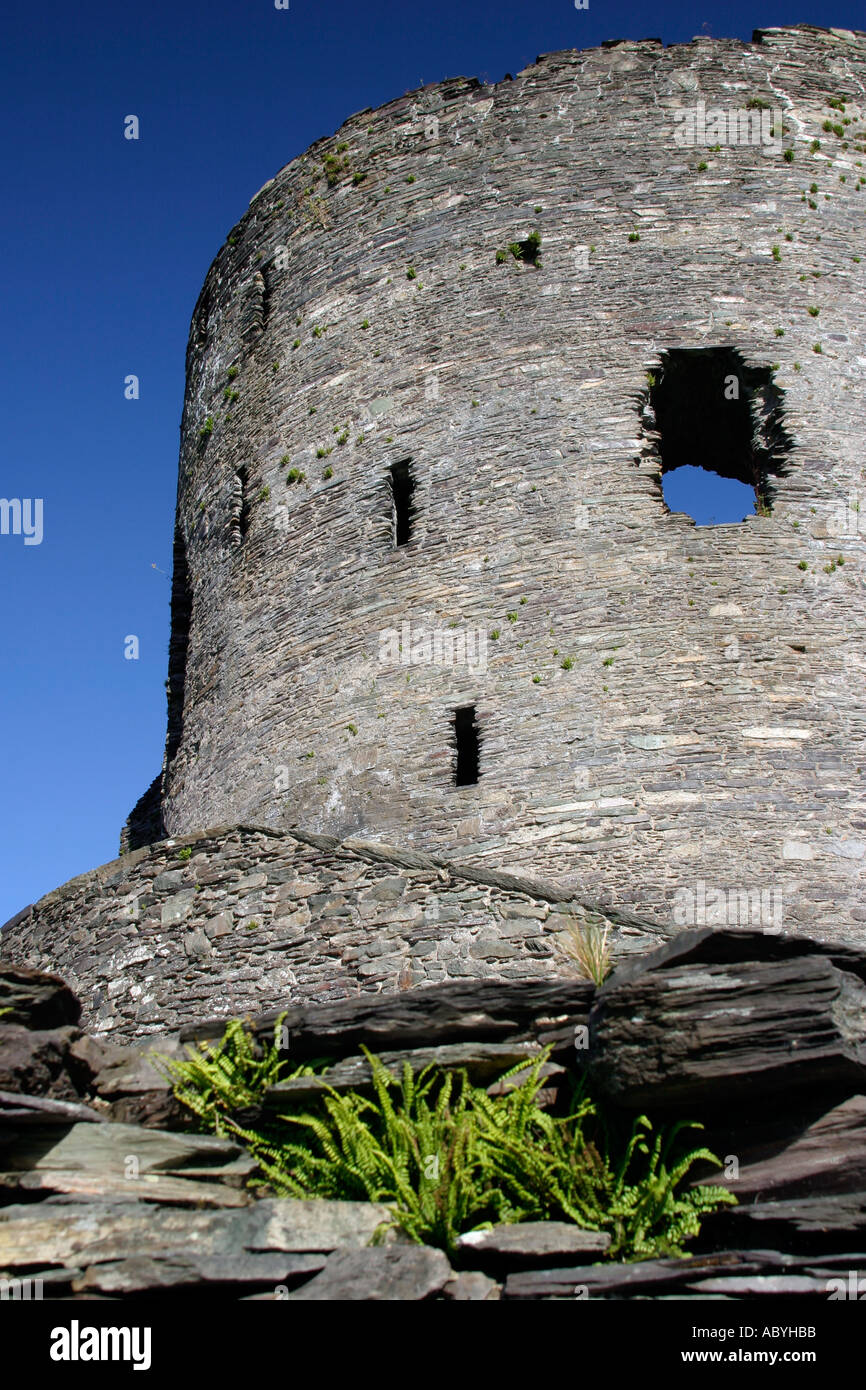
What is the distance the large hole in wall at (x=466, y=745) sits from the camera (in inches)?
440

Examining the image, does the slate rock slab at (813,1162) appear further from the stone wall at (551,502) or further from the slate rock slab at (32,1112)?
the stone wall at (551,502)

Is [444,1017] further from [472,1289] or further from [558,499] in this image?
[558,499]

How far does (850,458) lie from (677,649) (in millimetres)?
2571

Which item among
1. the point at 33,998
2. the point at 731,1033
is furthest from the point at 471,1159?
the point at 33,998

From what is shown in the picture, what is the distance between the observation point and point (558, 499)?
1180 cm

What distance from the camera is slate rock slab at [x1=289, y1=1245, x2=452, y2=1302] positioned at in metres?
5.23

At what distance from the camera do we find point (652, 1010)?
6.39 metres

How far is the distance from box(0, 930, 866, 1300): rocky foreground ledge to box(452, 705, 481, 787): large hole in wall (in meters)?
4.02

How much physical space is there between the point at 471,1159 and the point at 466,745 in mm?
5356

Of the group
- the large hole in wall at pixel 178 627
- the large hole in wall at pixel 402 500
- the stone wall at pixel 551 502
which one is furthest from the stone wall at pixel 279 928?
the large hole in wall at pixel 178 627

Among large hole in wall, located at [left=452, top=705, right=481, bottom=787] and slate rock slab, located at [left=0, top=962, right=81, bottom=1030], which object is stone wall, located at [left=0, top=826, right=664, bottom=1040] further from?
large hole in wall, located at [left=452, top=705, right=481, bottom=787]

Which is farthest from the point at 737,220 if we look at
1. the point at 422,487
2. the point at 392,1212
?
the point at 392,1212

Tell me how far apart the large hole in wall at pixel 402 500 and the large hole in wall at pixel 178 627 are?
12.4 ft

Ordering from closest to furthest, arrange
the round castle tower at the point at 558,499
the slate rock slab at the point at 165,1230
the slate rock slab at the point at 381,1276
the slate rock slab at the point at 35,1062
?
the slate rock slab at the point at 381,1276, the slate rock slab at the point at 165,1230, the slate rock slab at the point at 35,1062, the round castle tower at the point at 558,499
